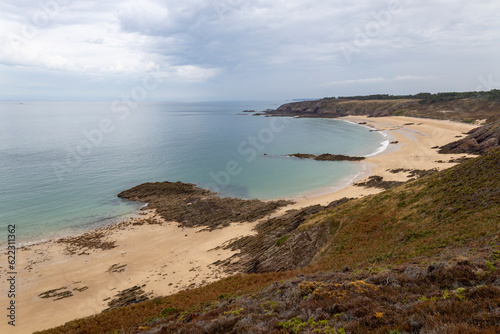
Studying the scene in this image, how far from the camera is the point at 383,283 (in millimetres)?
12000

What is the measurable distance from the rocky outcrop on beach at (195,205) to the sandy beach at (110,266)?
1.84m

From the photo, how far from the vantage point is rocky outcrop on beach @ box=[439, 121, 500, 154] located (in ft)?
200

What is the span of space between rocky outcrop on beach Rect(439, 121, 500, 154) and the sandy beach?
39.4 metres

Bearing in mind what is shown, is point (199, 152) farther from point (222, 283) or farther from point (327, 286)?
point (327, 286)

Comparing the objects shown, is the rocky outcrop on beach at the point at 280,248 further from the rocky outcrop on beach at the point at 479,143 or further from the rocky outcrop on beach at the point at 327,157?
the rocky outcrop on beach at the point at 479,143

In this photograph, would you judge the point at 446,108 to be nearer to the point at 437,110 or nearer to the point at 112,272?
the point at 437,110

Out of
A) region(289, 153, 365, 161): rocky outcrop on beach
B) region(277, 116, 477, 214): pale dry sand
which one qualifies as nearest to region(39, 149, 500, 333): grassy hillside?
region(277, 116, 477, 214): pale dry sand

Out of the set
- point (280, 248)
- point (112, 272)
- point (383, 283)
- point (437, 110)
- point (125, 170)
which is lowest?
point (112, 272)

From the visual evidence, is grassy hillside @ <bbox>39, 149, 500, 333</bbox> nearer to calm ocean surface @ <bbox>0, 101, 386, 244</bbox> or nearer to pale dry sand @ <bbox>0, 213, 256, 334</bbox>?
pale dry sand @ <bbox>0, 213, 256, 334</bbox>

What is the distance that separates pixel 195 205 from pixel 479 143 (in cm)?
6961

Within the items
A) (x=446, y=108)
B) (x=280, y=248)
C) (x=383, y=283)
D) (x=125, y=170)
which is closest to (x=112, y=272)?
(x=280, y=248)

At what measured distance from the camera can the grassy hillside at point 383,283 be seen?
8922 millimetres

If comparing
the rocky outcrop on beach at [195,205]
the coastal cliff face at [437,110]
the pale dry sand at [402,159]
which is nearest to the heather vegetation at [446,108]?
the coastal cliff face at [437,110]

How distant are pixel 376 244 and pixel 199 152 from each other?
70629 millimetres
